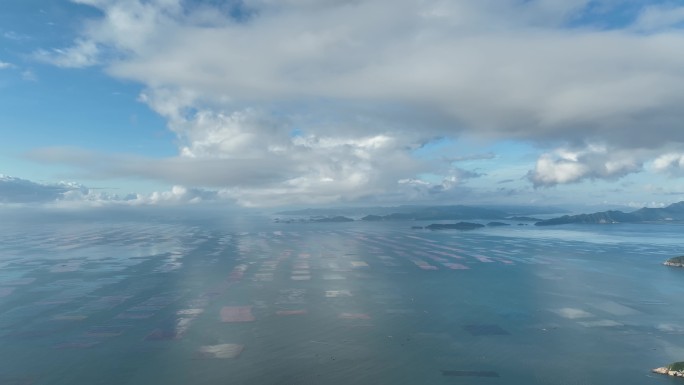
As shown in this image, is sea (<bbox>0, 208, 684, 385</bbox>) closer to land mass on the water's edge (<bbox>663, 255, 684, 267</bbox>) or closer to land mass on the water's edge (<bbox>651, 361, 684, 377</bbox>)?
land mass on the water's edge (<bbox>651, 361, 684, 377</bbox>)

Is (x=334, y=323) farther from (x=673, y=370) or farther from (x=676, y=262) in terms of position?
(x=676, y=262)

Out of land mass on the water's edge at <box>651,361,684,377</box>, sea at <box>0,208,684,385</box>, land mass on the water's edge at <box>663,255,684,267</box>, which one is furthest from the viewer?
land mass on the water's edge at <box>663,255,684,267</box>

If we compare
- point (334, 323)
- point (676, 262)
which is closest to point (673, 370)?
point (334, 323)

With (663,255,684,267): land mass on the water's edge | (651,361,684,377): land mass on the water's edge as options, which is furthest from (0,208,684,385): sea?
(663,255,684,267): land mass on the water's edge

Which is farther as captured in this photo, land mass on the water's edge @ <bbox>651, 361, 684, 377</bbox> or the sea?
the sea

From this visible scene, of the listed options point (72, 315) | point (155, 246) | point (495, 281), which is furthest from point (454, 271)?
point (155, 246)

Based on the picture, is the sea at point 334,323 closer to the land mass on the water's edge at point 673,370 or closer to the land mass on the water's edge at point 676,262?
the land mass on the water's edge at point 673,370
